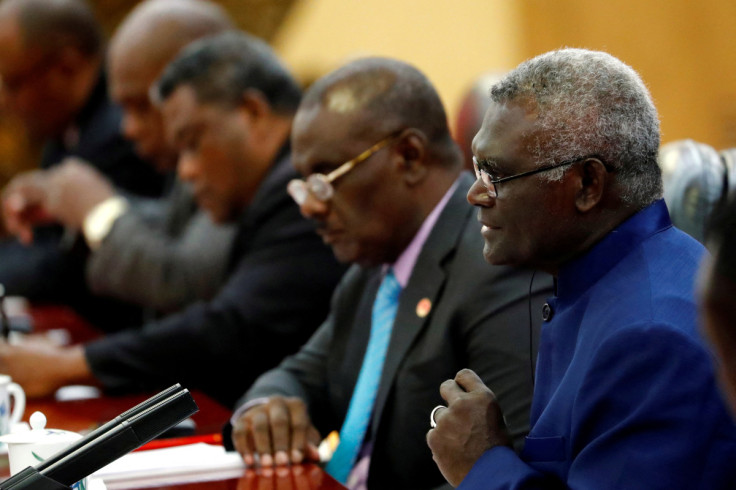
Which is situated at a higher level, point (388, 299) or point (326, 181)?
point (326, 181)

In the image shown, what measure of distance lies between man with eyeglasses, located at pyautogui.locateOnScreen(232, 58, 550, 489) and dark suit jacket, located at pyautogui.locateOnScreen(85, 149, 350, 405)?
54 centimetres

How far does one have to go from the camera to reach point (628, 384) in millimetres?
1108

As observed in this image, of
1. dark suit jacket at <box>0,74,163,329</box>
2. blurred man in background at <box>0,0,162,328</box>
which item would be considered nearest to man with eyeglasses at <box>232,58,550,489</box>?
dark suit jacket at <box>0,74,163,329</box>

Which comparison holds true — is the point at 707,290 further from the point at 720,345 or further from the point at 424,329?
the point at 424,329

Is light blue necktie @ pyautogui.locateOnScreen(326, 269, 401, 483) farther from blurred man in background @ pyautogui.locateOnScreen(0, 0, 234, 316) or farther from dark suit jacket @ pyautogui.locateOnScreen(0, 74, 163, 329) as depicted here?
dark suit jacket @ pyautogui.locateOnScreen(0, 74, 163, 329)

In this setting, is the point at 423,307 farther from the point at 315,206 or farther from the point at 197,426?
the point at 197,426

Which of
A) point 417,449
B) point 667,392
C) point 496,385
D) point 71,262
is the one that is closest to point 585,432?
point 667,392

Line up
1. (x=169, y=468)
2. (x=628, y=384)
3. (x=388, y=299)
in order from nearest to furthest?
(x=628, y=384), (x=169, y=468), (x=388, y=299)

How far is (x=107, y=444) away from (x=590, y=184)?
2.08 ft

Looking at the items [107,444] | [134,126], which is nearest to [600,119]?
[107,444]

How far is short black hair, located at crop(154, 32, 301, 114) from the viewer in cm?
294

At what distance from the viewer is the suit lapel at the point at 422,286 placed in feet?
5.83

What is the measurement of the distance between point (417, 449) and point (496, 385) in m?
0.20

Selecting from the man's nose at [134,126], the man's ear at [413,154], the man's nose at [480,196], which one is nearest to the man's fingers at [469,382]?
the man's nose at [480,196]
